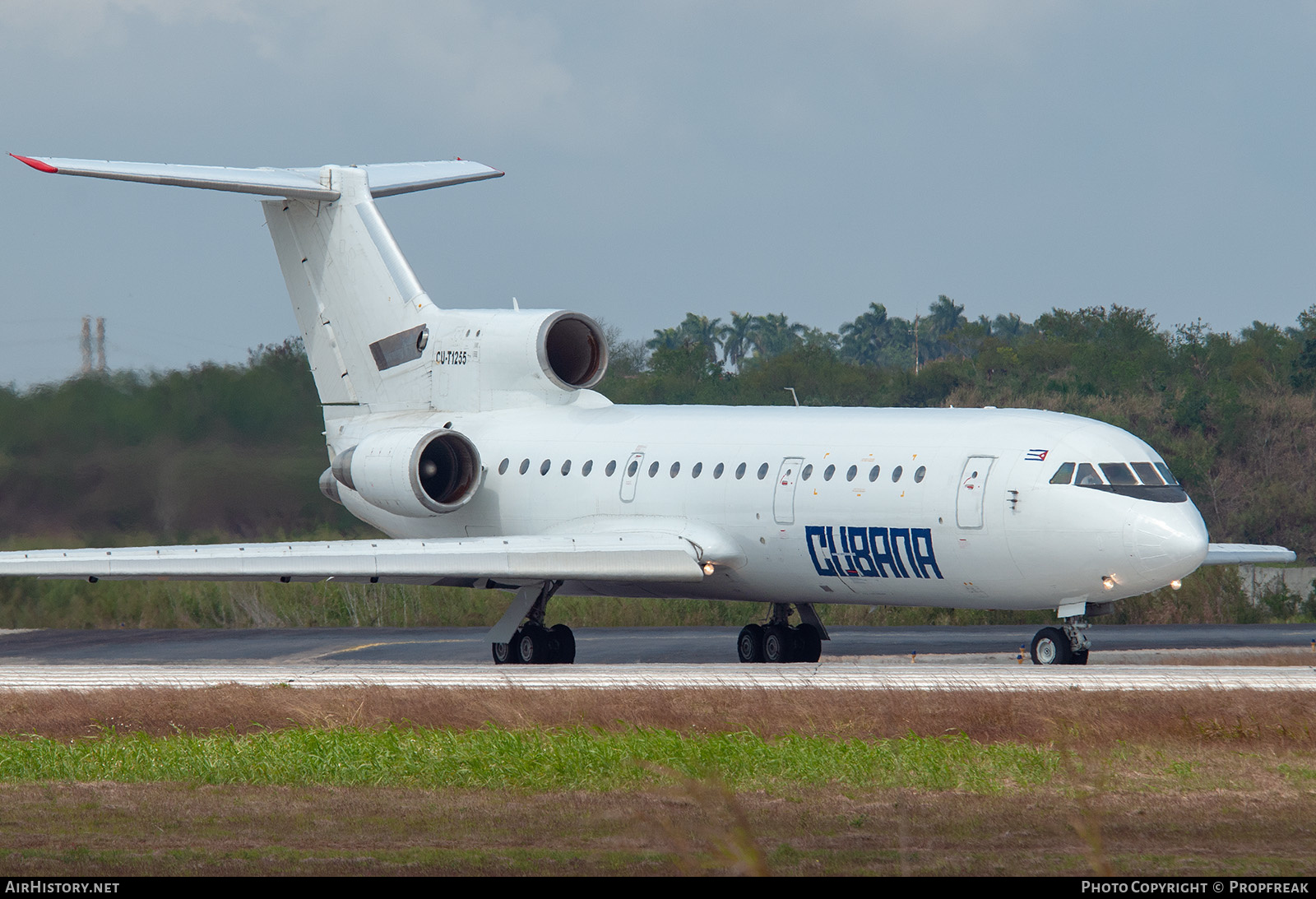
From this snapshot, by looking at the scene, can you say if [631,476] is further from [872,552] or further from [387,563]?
[872,552]

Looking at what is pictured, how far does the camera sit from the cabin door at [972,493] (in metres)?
21.5

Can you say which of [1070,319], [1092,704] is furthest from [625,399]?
[1070,319]

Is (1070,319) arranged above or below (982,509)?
above

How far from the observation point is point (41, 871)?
9789mm

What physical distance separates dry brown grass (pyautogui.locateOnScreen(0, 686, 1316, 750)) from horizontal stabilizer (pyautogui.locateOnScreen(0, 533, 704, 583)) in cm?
486

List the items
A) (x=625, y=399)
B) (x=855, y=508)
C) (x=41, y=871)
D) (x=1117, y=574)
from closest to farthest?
(x=41, y=871) → (x=1117, y=574) → (x=855, y=508) → (x=625, y=399)

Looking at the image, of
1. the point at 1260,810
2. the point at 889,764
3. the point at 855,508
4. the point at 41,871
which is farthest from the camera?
the point at 855,508

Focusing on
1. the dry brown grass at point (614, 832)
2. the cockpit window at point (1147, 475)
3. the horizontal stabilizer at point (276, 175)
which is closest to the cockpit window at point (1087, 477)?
the cockpit window at point (1147, 475)

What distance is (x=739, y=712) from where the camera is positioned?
16.5m

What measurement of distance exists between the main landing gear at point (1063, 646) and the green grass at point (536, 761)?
21.9ft

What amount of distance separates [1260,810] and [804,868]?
3.98 m

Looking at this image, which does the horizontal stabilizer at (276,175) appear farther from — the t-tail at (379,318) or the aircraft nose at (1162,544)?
the aircraft nose at (1162,544)

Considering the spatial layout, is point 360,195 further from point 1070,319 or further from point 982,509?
point 1070,319

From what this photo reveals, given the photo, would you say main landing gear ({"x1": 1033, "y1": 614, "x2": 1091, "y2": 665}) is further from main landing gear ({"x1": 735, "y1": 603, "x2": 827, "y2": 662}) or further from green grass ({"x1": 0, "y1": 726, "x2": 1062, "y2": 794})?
green grass ({"x1": 0, "y1": 726, "x2": 1062, "y2": 794})
